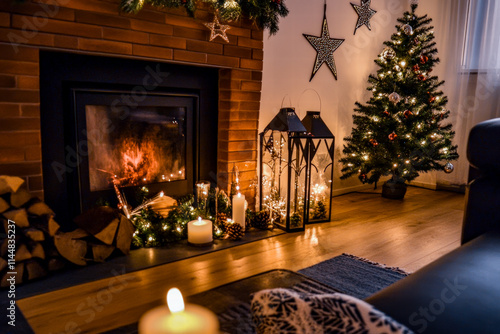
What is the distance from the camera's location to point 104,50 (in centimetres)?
197

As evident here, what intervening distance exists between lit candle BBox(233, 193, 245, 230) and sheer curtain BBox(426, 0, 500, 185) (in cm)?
245

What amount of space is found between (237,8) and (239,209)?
1.19 metres

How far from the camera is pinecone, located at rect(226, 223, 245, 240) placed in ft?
7.49

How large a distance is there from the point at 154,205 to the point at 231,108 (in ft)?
2.64

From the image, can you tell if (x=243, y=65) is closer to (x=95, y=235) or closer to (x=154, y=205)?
(x=154, y=205)

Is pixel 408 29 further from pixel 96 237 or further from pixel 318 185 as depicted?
pixel 96 237

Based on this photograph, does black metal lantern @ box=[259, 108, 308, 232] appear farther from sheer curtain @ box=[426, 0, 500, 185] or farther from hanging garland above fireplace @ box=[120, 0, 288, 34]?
sheer curtain @ box=[426, 0, 500, 185]

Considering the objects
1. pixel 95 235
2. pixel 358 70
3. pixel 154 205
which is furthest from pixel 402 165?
pixel 95 235

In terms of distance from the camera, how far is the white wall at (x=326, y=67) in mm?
2812

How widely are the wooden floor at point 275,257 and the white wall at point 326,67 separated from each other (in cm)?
73

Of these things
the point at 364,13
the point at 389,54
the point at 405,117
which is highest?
the point at 364,13

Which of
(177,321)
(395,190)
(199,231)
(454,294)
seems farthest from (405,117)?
(177,321)

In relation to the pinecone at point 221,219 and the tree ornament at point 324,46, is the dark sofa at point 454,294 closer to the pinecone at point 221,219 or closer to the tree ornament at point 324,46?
the pinecone at point 221,219

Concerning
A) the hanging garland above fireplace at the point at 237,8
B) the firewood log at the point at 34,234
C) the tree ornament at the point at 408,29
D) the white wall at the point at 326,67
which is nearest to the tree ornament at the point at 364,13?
the white wall at the point at 326,67
